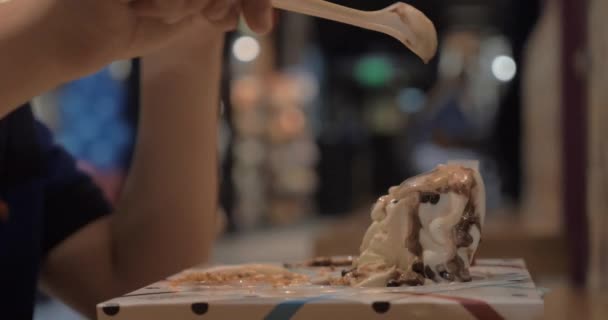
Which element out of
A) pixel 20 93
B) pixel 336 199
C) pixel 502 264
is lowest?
pixel 336 199

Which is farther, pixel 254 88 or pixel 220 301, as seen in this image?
pixel 254 88

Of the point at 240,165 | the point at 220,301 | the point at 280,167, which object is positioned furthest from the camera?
the point at 280,167

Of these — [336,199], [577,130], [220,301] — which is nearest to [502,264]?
[220,301]

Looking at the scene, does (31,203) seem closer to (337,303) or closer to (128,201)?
(128,201)

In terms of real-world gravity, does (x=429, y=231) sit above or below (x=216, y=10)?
below

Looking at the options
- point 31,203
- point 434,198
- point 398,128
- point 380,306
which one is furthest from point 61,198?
point 398,128

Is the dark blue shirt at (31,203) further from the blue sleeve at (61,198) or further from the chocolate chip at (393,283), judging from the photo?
the chocolate chip at (393,283)

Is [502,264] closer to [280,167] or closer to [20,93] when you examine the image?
[20,93]
